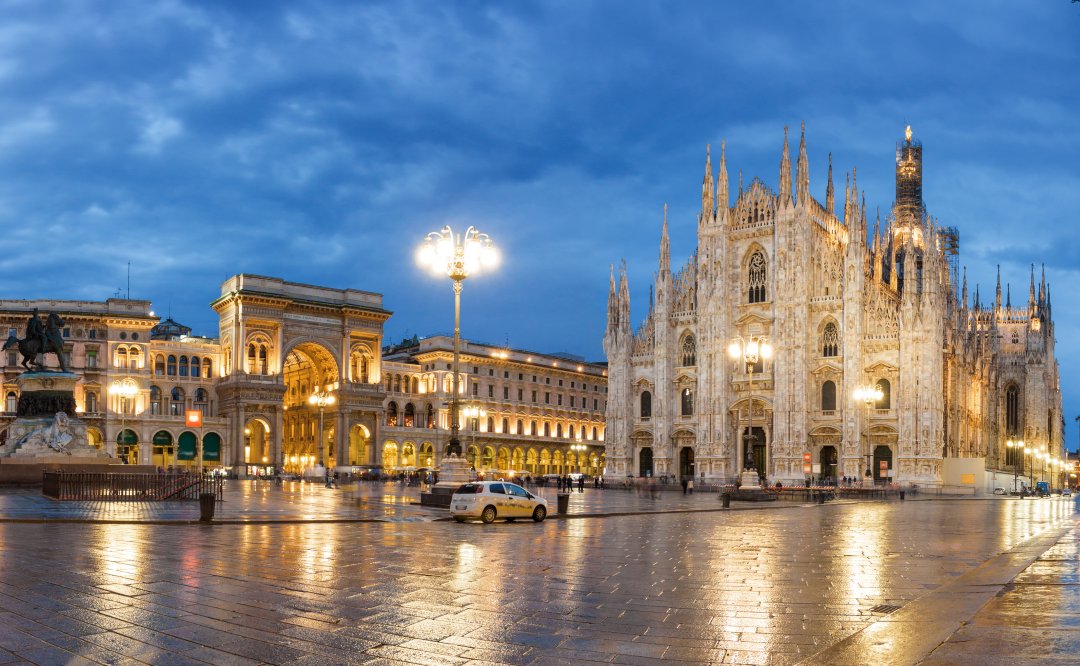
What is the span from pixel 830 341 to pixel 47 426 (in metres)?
50.1

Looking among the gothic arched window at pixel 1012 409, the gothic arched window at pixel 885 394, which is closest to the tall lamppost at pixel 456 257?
the gothic arched window at pixel 885 394

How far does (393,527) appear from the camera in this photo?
864 inches

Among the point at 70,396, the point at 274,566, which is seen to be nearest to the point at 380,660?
the point at 274,566

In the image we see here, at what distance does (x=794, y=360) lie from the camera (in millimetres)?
67562

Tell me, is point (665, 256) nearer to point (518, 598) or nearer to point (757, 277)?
point (757, 277)

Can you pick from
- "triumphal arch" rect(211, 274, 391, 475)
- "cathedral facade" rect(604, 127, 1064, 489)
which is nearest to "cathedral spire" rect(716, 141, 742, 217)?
"cathedral facade" rect(604, 127, 1064, 489)

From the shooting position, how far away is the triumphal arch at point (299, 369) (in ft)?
258

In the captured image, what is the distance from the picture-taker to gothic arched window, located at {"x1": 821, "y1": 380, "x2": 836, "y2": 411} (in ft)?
219

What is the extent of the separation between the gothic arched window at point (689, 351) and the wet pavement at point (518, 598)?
53.4m

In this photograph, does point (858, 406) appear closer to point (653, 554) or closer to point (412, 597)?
point (653, 554)

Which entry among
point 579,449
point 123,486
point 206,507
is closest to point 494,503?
point 206,507

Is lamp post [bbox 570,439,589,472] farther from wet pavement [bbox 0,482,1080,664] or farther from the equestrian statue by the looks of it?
wet pavement [bbox 0,482,1080,664]

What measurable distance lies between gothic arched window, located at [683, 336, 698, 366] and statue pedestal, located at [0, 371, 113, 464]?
151 feet

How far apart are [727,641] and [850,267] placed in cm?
6079
